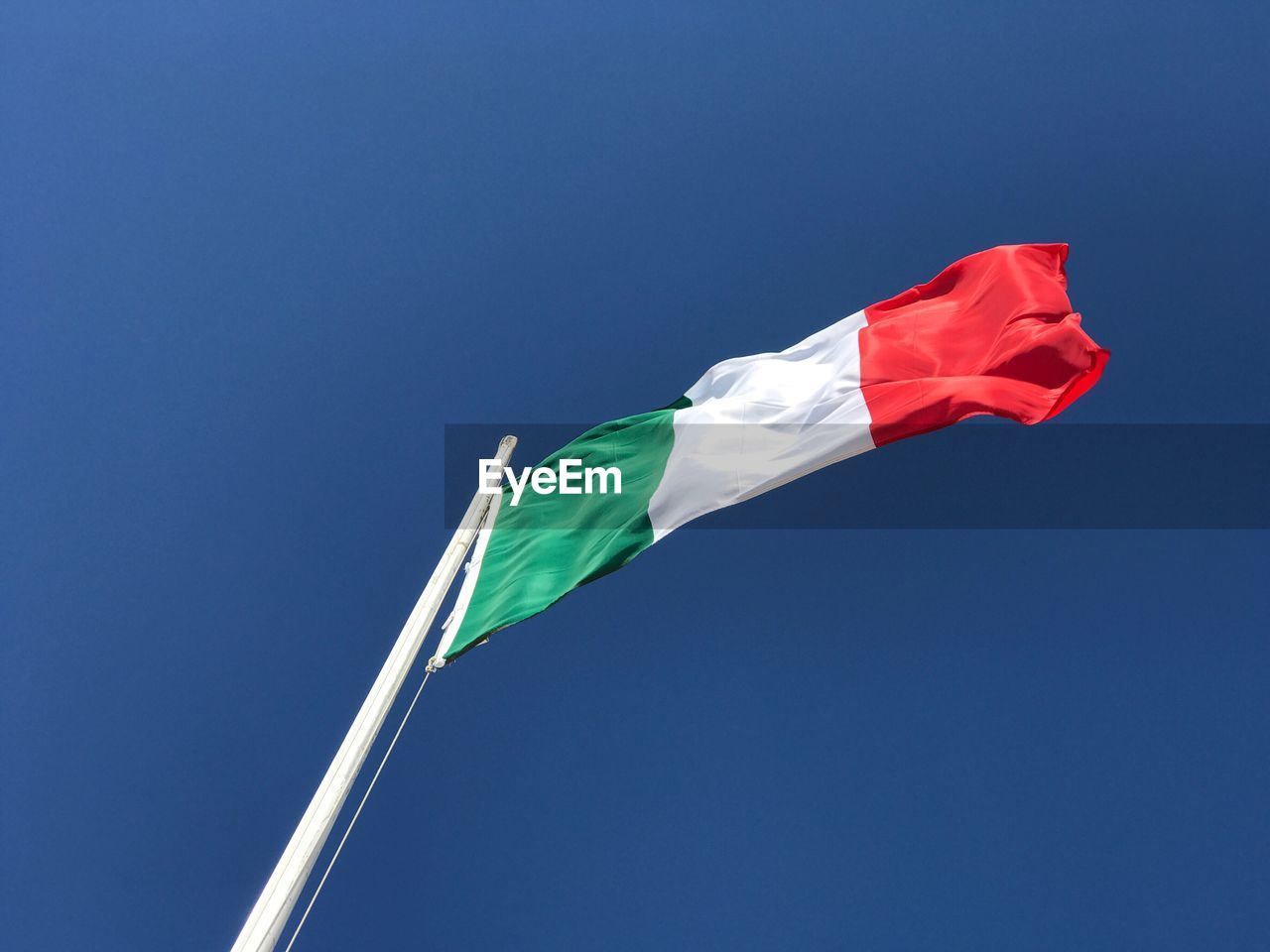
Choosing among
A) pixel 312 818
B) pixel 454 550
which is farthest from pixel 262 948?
pixel 454 550

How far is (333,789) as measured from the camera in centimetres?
855

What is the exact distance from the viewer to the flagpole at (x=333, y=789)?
775cm

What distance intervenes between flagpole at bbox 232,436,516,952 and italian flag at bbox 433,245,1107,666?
0.52m

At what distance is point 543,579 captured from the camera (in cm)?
1119

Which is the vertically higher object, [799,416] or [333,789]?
[799,416]

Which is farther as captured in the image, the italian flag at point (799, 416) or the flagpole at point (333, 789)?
the italian flag at point (799, 416)

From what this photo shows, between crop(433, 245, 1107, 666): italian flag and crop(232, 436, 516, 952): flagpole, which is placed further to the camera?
crop(433, 245, 1107, 666): italian flag

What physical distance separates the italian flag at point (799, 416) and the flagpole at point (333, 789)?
0.52m

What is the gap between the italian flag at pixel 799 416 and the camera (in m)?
11.5

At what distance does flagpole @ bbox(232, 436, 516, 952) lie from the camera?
7.75 meters

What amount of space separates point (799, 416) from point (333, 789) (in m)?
5.85

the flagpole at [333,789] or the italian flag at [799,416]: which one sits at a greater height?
the italian flag at [799,416]

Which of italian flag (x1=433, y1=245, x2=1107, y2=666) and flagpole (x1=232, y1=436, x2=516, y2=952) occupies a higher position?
italian flag (x1=433, y1=245, x2=1107, y2=666)

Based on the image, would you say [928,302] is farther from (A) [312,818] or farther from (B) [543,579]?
(A) [312,818]
